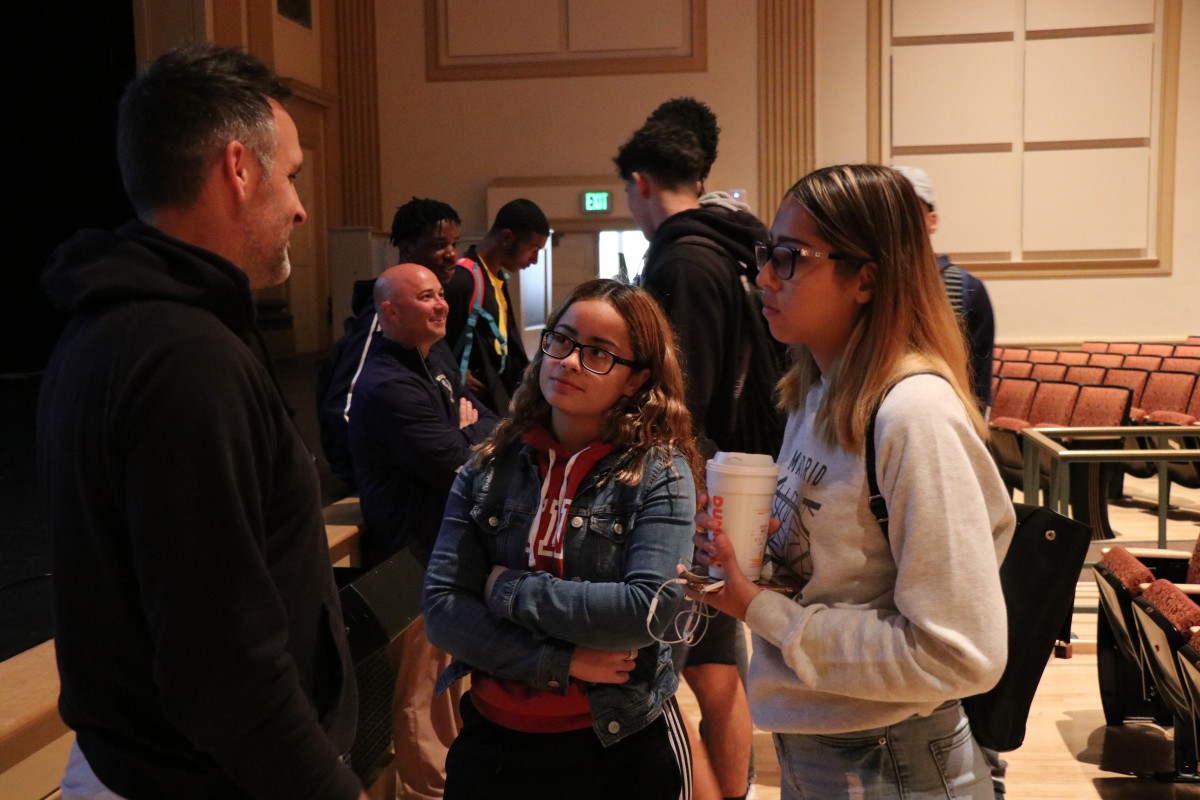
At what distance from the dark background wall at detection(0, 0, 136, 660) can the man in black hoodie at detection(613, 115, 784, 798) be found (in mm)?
7136

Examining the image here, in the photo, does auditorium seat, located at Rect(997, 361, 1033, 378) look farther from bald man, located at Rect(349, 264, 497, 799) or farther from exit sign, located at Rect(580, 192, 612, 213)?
bald man, located at Rect(349, 264, 497, 799)

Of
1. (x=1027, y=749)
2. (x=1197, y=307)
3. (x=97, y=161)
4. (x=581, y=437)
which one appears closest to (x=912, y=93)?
(x=1197, y=307)

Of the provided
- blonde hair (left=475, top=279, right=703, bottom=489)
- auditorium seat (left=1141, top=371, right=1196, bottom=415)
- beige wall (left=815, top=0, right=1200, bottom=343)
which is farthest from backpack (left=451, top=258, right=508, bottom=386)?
beige wall (left=815, top=0, right=1200, bottom=343)

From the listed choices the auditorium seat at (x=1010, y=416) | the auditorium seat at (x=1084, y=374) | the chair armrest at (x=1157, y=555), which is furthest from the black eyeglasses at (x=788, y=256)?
the auditorium seat at (x=1084, y=374)

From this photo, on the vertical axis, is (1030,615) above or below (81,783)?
above

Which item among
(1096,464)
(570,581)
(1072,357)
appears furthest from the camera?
(1072,357)

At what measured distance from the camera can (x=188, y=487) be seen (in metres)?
1.09

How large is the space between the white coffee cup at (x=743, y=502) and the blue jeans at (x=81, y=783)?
31.1 inches

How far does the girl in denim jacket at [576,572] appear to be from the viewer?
1.77 metres

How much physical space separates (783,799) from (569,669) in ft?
1.33

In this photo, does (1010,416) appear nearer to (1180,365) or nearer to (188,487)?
(1180,365)

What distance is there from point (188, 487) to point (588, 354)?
97cm

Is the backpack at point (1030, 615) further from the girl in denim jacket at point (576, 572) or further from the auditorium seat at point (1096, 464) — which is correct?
the auditorium seat at point (1096, 464)

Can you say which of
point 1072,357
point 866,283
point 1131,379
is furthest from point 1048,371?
point 866,283
